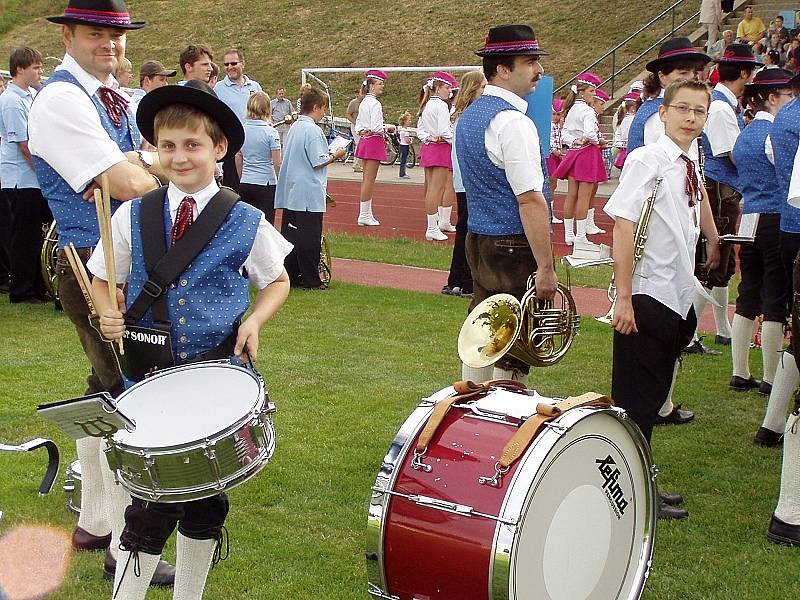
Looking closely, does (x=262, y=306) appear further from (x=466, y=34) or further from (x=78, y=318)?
(x=466, y=34)

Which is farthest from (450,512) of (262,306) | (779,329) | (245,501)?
(779,329)

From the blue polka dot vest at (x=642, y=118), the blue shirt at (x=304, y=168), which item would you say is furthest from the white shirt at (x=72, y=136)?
the blue shirt at (x=304, y=168)

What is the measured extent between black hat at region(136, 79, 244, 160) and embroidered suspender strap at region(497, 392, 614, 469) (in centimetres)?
135

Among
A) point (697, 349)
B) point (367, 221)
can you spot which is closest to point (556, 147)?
point (367, 221)

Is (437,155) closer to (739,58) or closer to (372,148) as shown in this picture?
(372,148)

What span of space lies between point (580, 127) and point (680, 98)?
10.1 metres

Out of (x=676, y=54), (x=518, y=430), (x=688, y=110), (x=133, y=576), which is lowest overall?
(x=133, y=576)

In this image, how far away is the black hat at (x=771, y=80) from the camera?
22.2 feet

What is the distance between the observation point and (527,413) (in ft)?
10.5

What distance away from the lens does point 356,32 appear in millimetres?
35188

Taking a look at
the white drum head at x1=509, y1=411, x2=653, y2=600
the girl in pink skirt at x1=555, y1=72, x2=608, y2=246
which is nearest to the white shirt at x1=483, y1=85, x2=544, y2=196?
the white drum head at x1=509, y1=411, x2=653, y2=600

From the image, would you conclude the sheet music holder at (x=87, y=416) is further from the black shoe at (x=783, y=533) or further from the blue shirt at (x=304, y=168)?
the blue shirt at (x=304, y=168)

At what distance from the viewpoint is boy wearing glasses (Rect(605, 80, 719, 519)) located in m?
4.47

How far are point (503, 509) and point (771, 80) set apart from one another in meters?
4.89
